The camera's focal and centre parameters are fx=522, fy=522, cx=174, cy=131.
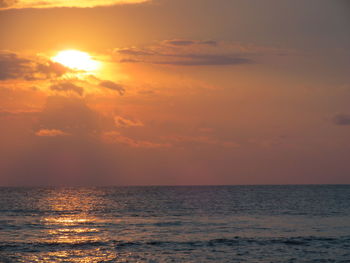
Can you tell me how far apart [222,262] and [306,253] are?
884cm

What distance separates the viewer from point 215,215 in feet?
285

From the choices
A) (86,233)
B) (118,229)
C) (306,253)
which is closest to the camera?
(306,253)

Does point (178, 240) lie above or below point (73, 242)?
below

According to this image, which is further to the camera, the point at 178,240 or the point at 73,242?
the point at 178,240

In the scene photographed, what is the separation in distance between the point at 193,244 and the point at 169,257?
24.8 ft

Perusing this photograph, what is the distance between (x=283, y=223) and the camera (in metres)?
73.2

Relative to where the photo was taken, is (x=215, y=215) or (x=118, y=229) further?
(x=215, y=215)

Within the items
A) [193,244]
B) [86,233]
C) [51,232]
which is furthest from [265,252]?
[51,232]

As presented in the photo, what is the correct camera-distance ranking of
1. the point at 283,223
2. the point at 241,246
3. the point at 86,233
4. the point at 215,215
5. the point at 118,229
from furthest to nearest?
the point at 215,215 < the point at 283,223 < the point at 118,229 < the point at 86,233 < the point at 241,246

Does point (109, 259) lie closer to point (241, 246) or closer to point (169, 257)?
point (169, 257)

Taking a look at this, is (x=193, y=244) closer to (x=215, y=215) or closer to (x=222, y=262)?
(x=222, y=262)

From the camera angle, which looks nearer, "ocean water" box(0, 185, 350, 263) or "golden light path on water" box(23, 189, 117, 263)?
"golden light path on water" box(23, 189, 117, 263)

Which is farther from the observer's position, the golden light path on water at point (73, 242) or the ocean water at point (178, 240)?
the ocean water at point (178, 240)

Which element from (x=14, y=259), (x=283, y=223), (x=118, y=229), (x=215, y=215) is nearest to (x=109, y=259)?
(x=14, y=259)
